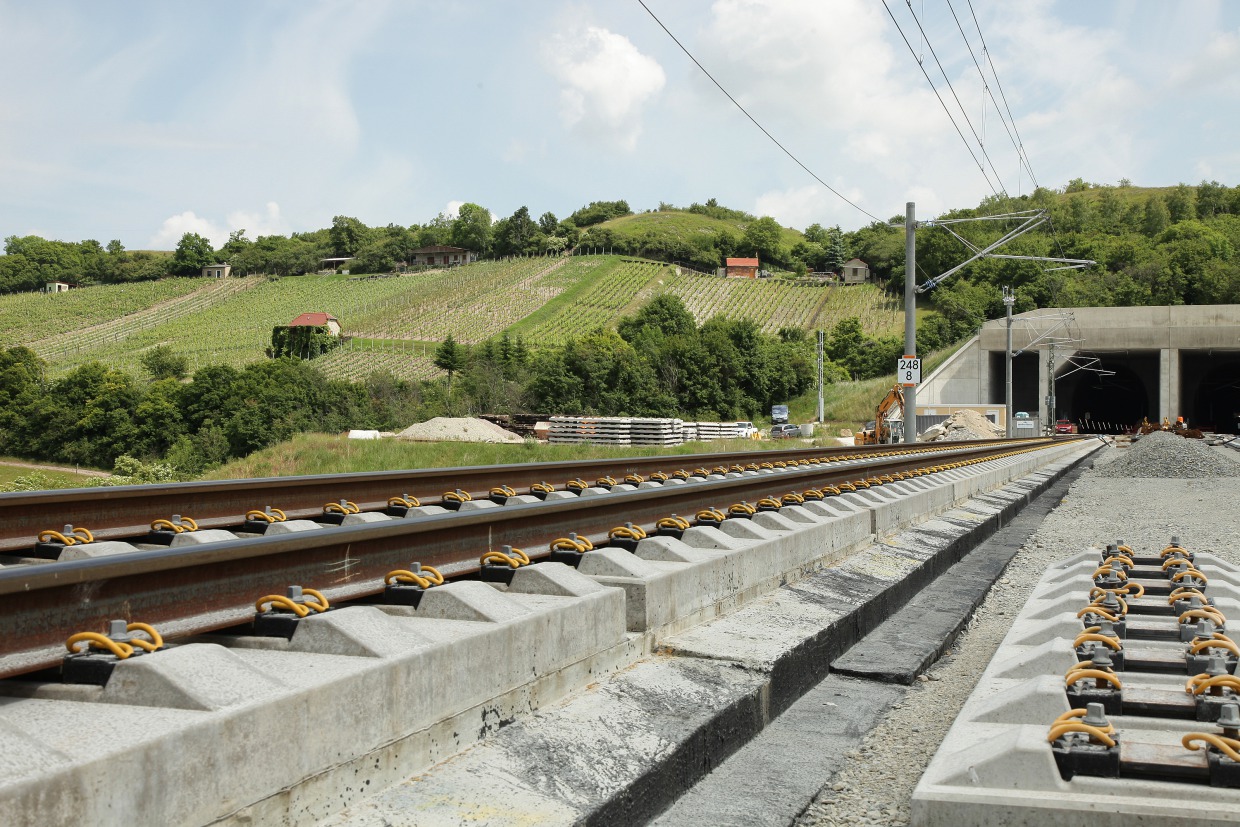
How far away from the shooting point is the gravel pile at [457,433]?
173 ft

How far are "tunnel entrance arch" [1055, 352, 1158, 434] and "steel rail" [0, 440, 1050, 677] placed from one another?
10542 cm

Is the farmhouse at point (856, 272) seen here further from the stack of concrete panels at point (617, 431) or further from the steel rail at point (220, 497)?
the steel rail at point (220, 497)

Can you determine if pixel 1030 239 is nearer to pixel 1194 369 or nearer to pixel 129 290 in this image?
pixel 1194 369

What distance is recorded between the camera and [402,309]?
145m

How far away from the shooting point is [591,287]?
518 feet

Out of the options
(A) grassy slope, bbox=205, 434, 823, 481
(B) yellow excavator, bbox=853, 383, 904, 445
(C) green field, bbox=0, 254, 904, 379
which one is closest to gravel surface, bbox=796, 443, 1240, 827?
(A) grassy slope, bbox=205, 434, 823, 481

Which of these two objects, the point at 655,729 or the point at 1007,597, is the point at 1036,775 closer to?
the point at 655,729

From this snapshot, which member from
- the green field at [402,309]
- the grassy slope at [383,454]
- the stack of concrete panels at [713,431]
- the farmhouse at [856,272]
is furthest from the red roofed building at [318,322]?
the farmhouse at [856,272]

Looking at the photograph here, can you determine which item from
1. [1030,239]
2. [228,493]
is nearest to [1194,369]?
[1030,239]

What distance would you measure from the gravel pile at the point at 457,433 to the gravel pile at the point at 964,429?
22.9m

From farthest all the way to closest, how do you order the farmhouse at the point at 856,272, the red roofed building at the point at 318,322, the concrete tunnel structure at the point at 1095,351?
the farmhouse at the point at 856,272 < the red roofed building at the point at 318,322 < the concrete tunnel structure at the point at 1095,351

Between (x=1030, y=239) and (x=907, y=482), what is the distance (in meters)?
129

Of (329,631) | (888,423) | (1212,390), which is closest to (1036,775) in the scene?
(329,631)

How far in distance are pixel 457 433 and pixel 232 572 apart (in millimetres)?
49867
